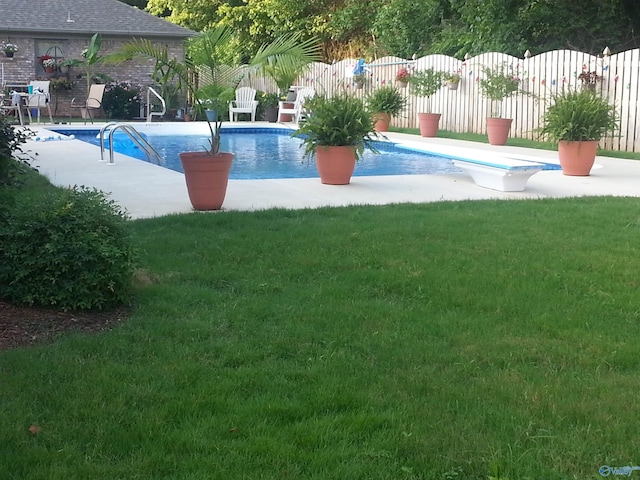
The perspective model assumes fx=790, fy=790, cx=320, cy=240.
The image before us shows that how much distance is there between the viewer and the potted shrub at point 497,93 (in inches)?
582

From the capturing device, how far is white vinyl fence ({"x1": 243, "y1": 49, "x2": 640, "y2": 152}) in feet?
44.0

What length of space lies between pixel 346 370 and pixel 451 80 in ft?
48.7

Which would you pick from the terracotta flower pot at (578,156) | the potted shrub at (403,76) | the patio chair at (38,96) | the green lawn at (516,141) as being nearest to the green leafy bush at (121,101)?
the patio chair at (38,96)

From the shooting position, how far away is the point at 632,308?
422 centimetres

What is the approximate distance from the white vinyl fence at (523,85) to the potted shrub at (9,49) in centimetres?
880

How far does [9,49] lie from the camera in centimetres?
2180

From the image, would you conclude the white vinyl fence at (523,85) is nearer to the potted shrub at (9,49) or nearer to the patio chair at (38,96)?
the patio chair at (38,96)

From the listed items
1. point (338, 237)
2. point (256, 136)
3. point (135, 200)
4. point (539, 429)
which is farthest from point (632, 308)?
point (256, 136)

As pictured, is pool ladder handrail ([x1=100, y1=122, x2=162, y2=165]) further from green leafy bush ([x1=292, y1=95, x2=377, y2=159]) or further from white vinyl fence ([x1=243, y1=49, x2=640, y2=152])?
green leafy bush ([x1=292, y1=95, x2=377, y2=159])

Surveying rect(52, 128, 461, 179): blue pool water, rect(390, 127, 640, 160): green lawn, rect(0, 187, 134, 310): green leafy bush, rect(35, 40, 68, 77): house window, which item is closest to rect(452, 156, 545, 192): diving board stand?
rect(52, 128, 461, 179): blue pool water

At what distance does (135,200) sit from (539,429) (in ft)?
19.3

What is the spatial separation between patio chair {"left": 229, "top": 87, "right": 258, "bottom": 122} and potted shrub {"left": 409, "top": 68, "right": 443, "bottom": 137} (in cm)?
563

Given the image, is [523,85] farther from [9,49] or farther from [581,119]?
[9,49]

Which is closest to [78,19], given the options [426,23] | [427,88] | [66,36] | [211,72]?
[66,36]
